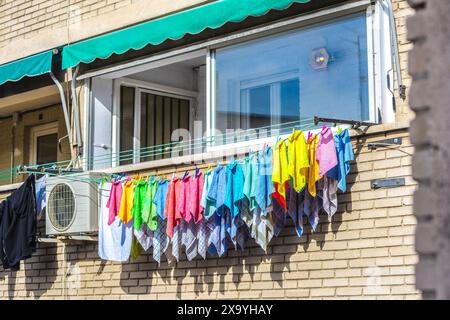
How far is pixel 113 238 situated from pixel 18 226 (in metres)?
1.54

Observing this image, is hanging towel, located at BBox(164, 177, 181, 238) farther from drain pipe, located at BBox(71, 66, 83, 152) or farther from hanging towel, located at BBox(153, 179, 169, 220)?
drain pipe, located at BBox(71, 66, 83, 152)

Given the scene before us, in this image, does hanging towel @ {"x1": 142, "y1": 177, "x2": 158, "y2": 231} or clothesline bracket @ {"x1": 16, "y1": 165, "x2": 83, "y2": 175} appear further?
clothesline bracket @ {"x1": 16, "y1": 165, "x2": 83, "y2": 175}

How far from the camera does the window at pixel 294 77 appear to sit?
923 centimetres

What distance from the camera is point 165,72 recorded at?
1209cm

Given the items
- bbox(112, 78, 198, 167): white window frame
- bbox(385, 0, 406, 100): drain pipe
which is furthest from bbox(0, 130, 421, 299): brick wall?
bbox(112, 78, 198, 167): white window frame

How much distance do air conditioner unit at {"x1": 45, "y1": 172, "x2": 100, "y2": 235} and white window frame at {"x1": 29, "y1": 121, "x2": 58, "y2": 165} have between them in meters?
3.12

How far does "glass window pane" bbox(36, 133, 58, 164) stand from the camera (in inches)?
560

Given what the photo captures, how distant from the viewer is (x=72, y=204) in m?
10.9

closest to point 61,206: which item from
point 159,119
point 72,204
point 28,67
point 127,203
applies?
point 72,204

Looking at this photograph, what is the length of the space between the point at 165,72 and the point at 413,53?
25.6ft

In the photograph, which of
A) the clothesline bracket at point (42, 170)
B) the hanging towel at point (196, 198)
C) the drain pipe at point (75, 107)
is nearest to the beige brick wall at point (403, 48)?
the hanging towel at point (196, 198)

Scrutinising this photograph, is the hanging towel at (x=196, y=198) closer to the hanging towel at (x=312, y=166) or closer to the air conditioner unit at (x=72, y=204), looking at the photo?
the hanging towel at (x=312, y=166)

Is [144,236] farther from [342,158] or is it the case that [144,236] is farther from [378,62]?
[378,62]

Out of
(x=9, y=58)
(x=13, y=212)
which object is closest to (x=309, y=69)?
(x=13, y=212)
